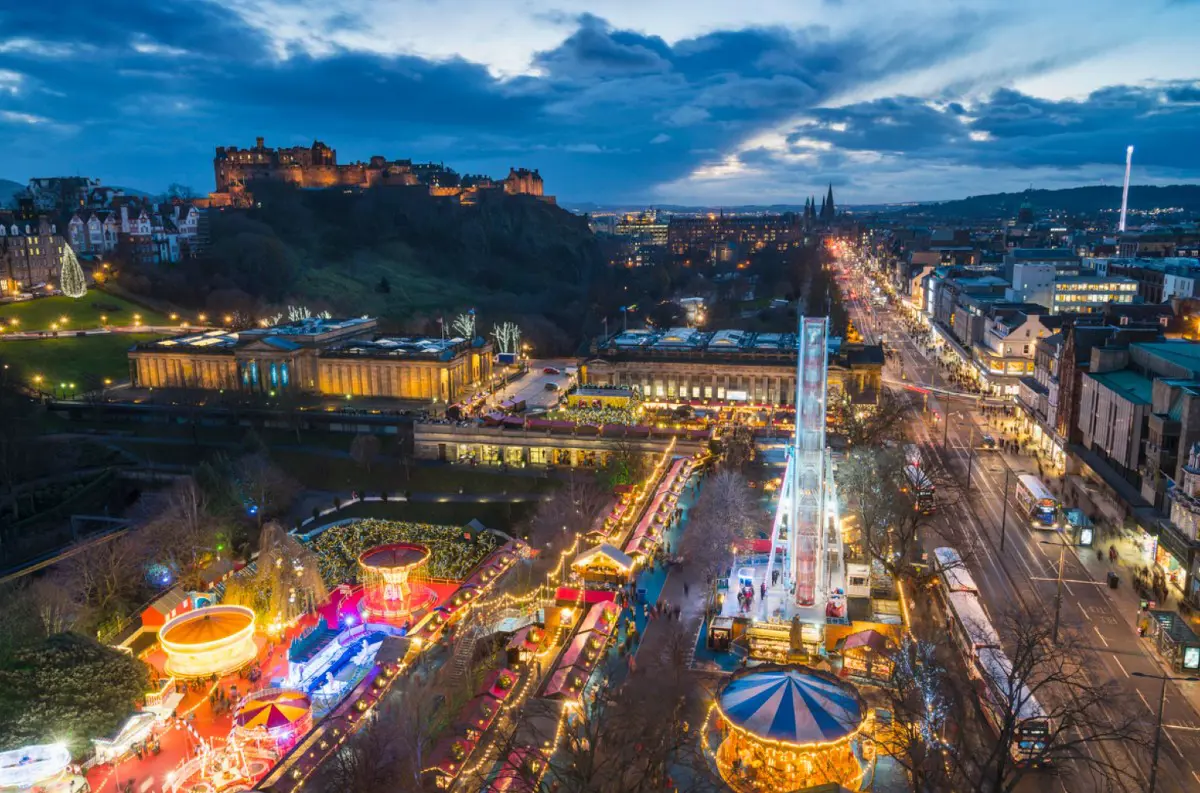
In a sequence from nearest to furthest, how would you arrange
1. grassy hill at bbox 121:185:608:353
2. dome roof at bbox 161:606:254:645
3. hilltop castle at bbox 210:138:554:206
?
dome roof at bbox 161:606:254:645
grassy hill at bbox 121:185:608:353
hilltop castle at bbox 210:138:554:206

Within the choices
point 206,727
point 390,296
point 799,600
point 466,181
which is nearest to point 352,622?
point 206,727

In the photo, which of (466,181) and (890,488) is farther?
(466,181)

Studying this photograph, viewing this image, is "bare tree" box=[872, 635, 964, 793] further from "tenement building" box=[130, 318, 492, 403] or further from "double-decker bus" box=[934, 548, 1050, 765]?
"tenement building" box=[130, 318, 492, 403]

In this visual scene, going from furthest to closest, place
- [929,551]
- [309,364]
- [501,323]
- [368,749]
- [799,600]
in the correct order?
[501,323], [309,364], [929,551], [799,600], [368,749]

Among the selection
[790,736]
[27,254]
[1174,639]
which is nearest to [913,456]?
[1174,639]

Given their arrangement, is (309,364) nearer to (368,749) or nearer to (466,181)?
(368,749)

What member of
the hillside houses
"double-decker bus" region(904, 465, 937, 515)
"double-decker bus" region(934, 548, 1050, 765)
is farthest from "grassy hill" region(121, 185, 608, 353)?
"double-decker bus" region(934, 548, 1050, 765)
